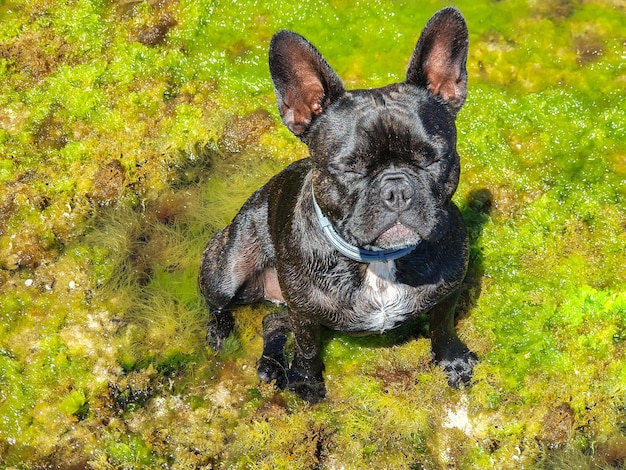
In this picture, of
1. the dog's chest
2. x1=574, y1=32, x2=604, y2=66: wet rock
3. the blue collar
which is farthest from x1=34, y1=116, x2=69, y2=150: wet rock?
x1=574, y1=32, x2=604, y2=66: wet rock

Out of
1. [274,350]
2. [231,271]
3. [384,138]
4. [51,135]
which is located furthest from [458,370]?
[51,135]

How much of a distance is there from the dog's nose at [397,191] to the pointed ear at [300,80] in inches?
24.8

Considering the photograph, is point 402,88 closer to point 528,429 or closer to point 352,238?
point 352,238

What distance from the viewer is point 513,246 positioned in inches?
204

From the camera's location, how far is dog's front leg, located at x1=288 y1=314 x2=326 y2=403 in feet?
13.5

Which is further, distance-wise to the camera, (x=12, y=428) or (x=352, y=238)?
(x=12, y=428)

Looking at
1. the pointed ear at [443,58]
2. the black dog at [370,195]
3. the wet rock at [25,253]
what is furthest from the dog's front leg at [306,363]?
the wet rock at [25,253]

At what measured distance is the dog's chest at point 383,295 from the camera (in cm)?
374

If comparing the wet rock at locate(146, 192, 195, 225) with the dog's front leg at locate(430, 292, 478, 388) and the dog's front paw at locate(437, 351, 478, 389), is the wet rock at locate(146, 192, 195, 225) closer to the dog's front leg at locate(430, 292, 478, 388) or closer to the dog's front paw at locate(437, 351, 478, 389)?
the dog's front leg at locate(430, 292, 478, 388)

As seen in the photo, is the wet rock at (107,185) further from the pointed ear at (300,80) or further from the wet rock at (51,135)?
the pointed ear at (300,80)

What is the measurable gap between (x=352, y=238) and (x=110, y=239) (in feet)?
9.84

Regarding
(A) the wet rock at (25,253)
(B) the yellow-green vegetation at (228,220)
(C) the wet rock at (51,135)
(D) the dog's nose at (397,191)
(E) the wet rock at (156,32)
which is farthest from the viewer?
(E) the wet rock at (156,32)

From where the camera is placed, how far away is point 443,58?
3.40 m

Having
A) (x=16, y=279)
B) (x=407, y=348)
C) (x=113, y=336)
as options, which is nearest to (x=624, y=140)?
(x=407, y=348)
